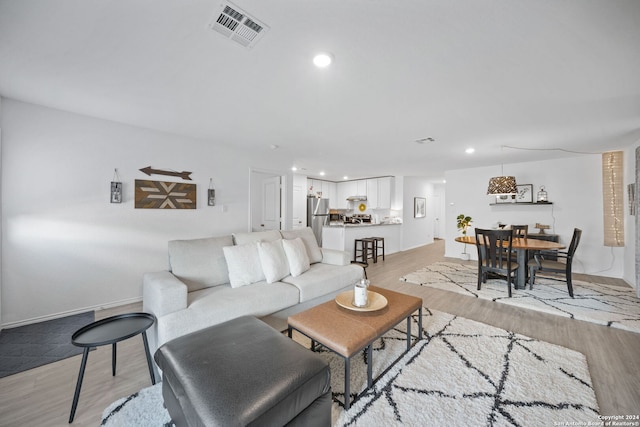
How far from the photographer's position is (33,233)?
263 centimetres

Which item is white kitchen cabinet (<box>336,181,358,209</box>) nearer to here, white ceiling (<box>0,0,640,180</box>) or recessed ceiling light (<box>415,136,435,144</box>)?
recessed ceiling light (<box>415,136,435,144</box>)

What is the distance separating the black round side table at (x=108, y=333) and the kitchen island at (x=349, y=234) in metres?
3.86

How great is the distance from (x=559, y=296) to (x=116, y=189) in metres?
6.18

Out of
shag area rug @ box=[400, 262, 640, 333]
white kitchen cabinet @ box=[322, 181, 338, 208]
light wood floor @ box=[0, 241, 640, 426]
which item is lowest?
light wood floor @ box=[0, 241, 640, 426]

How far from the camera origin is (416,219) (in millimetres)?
8148

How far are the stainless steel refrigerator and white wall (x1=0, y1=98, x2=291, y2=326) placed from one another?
402 centimetres

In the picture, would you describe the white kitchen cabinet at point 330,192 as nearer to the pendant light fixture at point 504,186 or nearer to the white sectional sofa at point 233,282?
the pendant light fixture at point 504,186

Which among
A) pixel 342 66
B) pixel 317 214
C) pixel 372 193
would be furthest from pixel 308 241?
pixel 372 193

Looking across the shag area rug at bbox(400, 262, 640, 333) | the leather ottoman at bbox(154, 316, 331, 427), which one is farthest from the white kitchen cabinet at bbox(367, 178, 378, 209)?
the leather ottoman at bbox(154, 316, 331, 427)

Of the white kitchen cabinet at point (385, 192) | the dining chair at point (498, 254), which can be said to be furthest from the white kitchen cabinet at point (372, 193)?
the dining chair at point (498, 254)

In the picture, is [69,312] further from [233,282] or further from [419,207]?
[419,207]

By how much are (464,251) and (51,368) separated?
23.6 feet

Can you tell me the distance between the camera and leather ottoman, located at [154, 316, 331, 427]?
3.30 feet

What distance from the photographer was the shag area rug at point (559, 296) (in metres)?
2.76
